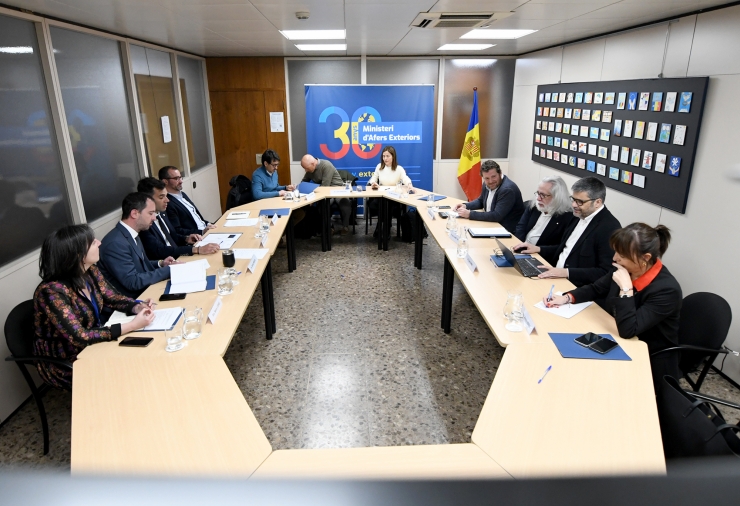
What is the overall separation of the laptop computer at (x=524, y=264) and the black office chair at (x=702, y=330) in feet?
2.93

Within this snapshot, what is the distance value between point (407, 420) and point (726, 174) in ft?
9.17

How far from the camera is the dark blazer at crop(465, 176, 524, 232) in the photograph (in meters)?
4.47

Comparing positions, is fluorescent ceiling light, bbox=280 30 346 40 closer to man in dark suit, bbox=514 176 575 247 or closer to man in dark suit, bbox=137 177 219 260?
man in dark suit, bbox=137 177 219 260

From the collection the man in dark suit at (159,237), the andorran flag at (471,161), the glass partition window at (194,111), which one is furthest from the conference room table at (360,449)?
the andorran flag at (471,161)

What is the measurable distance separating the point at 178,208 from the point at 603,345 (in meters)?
3.71

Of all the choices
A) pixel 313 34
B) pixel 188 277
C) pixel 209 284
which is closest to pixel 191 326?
pixel 209 284

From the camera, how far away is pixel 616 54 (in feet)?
15.0

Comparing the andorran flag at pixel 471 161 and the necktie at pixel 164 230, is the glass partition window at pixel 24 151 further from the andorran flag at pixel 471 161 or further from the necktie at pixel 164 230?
the andorran flag at pixel 471 161

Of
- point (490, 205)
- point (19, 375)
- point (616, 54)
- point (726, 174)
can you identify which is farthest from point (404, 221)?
point (19, 375)

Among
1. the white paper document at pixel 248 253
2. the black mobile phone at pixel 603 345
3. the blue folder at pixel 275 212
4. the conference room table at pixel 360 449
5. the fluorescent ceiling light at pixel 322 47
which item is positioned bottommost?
the conference room table at pixel 360 449

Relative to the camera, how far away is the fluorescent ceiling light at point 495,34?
4.57 meters

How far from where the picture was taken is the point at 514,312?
2.54 metres

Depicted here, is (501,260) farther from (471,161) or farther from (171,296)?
(471,161)

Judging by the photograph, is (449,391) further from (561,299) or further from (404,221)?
(404,221)
